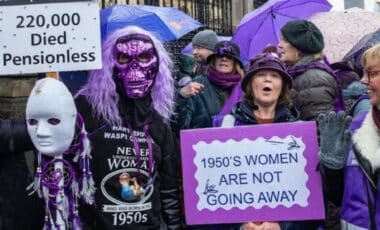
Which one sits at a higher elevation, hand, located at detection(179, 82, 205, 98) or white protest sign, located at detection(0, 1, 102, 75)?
white protest sign, located at detection(0, 1, 102, 75)

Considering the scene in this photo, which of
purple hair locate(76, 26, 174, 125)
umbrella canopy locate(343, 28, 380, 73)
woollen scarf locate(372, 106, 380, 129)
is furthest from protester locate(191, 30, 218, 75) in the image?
woollen scarf locate(372, 106, 380, 129)

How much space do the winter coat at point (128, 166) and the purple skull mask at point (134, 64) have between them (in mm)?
87

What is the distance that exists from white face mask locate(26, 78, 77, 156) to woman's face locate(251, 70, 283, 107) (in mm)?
1021

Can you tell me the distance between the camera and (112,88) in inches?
132

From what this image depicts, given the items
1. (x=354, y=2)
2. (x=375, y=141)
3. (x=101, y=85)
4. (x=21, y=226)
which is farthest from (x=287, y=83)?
(x=354, y=2)

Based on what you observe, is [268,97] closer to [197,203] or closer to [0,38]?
[197,203]

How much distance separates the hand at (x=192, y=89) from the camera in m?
4.39

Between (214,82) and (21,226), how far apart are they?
1.82m

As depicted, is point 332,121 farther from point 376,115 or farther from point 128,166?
point 128,166

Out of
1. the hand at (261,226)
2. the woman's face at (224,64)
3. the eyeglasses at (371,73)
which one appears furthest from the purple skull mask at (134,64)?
the woman's face at (224,64)

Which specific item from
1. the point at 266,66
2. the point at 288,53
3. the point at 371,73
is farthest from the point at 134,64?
the point at 288,53

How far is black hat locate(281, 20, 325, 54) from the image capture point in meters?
4.32

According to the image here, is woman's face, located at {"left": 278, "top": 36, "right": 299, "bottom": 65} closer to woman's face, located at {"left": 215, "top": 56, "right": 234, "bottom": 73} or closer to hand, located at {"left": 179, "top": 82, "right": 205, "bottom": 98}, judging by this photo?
woman's face, located at {"left": 215, "top": 56, "right": 234, "bottom": 73}

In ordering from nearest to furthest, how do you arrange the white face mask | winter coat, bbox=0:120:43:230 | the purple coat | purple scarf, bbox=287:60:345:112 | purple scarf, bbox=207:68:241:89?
the purple coat → the white face mask → winter coat, bbox=0:120:43:230 → purple scarf, bbox=287:60:345:112 → purple scarf, bbox=207:68:241:89
